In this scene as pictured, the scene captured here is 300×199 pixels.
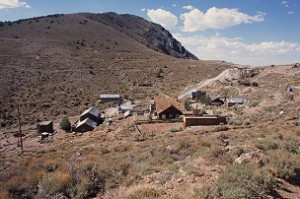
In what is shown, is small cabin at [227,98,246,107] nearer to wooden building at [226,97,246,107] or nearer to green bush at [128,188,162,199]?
wooden building at [226,97,246,107]

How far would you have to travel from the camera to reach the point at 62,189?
10.4 metres

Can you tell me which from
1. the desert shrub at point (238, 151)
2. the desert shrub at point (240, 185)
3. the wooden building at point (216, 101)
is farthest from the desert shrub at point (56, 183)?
the wooden building at point (216, 101)

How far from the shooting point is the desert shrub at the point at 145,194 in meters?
9.62

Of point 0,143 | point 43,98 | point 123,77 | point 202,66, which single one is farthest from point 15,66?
point 202,66

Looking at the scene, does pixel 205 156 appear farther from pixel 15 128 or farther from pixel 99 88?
pixel 99 88

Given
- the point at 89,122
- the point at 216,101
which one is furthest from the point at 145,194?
the point at 216,101

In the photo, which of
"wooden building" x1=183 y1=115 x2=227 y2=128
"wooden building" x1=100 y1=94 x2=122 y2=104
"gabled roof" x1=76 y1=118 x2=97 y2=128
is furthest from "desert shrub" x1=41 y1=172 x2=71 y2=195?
"wooden building" x1=100 y1=94 x2=122 y2=104

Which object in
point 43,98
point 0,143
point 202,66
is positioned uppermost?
point 202,66

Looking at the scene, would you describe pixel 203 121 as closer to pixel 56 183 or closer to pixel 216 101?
pixel 56 183

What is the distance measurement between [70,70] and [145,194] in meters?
83.4

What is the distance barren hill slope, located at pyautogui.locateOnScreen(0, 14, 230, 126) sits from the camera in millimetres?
68688

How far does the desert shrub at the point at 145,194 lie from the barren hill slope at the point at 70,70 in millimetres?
54608

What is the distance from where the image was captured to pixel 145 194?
9742mm

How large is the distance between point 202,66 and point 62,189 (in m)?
97.4
